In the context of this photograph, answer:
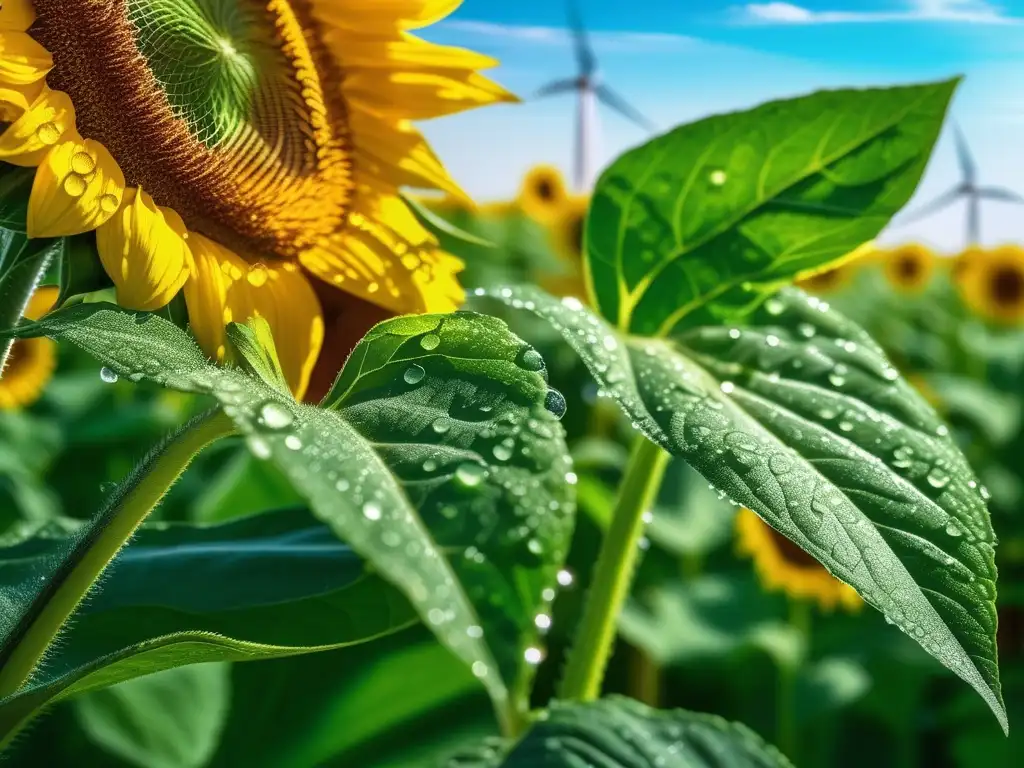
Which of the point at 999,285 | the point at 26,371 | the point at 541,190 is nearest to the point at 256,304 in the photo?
the point at 26,371

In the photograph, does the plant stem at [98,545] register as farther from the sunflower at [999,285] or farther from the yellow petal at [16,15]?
the sunflower at [999,285]

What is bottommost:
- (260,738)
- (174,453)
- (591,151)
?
(591,151)

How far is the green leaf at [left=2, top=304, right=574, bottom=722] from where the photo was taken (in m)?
0.22

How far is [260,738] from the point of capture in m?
0.92

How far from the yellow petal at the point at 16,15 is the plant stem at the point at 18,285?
70 mm

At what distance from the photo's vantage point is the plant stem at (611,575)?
0.51 metres

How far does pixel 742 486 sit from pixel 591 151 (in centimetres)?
499

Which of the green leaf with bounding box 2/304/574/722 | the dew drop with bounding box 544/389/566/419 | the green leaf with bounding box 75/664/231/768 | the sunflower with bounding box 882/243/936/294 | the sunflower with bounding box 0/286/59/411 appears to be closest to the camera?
the green leaf with bounding box 2/304/574/722

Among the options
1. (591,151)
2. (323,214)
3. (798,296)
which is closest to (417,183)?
(323,214)

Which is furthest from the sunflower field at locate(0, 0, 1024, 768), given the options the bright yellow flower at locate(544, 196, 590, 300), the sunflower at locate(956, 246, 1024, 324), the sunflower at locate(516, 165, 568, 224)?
the sunflower at locate(516, 165, 568, 224)

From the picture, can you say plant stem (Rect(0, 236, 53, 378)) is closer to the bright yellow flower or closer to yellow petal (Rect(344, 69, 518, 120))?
yellow petal (Rect(344, 69, 518, 120))

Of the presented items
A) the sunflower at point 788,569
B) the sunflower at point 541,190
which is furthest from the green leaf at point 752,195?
the sunflower at point 541,190

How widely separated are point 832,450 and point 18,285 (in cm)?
27

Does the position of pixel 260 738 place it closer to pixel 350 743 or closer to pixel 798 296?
pixel 350 743
